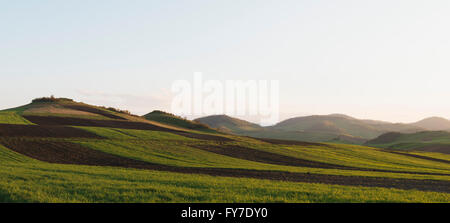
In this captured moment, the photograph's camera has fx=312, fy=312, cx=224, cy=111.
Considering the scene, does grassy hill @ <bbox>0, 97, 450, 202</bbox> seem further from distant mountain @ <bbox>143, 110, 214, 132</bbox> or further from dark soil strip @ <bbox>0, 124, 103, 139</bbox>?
distant mountain @ <bbox>143, 110, 214, 132</bbox>

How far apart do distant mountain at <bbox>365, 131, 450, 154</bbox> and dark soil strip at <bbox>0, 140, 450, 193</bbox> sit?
8035cm

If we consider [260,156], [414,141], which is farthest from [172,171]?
[414,141]

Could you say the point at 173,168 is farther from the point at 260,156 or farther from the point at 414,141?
the point at 414,141

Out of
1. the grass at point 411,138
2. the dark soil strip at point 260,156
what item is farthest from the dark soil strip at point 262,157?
the grass at point 411,138

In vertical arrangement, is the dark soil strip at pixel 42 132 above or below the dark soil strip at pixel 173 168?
above

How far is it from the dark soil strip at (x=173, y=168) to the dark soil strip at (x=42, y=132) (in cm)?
510

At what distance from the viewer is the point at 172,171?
2944cm

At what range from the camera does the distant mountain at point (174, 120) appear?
94.6 metres

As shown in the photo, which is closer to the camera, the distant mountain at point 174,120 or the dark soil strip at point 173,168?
the dark soil strip at point 173,168

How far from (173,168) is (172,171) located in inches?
92.5

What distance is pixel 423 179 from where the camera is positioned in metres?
29.8

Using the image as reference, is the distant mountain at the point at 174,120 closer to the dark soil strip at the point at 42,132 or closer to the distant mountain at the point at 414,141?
the dark soil strip at the point at 42,132

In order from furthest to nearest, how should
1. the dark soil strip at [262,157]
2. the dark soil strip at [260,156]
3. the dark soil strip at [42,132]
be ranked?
the dark soil strip at [42,132] < the dark soil strip at [260,156] < the dark soil strip at [262,157]
